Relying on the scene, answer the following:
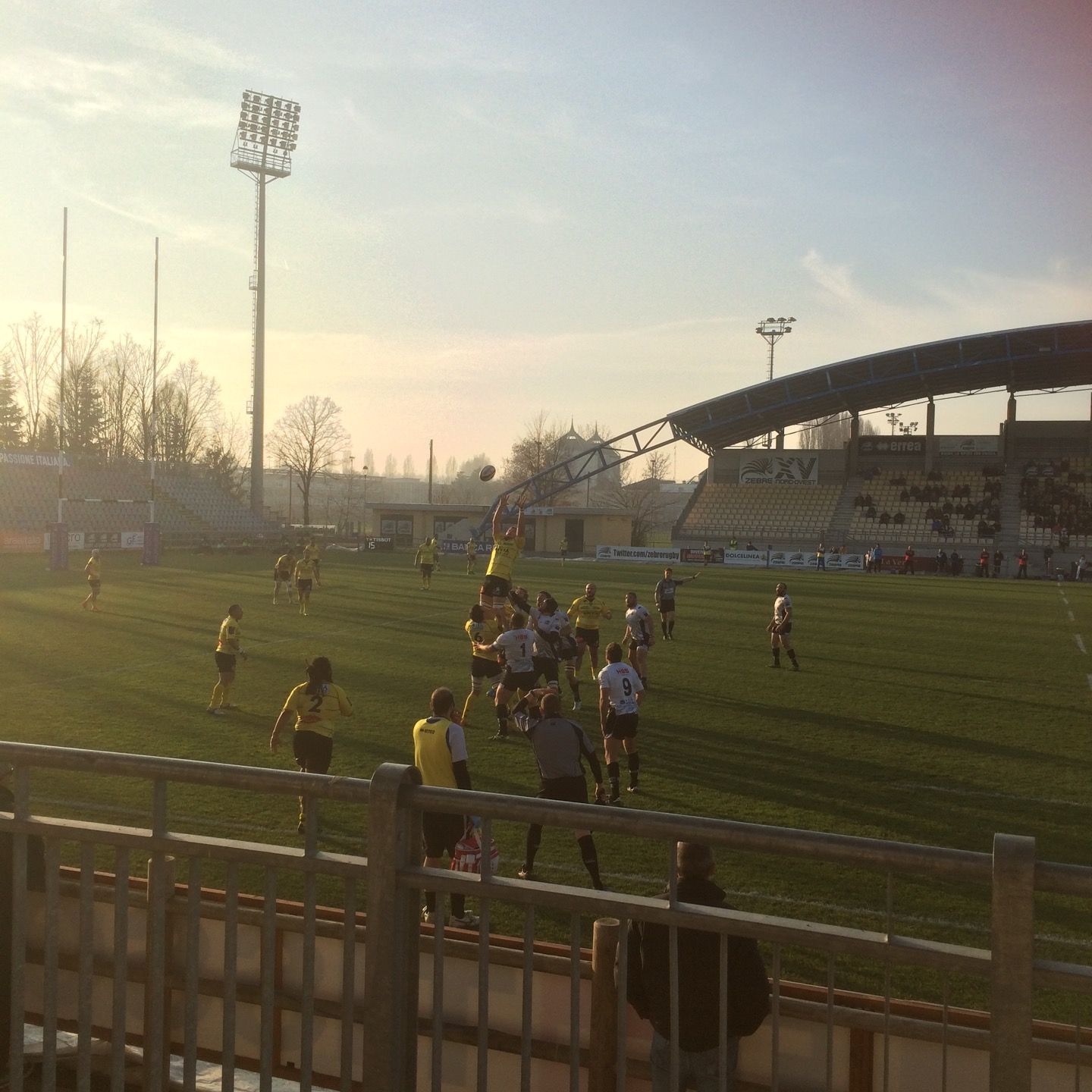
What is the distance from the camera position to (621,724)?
11695 mm

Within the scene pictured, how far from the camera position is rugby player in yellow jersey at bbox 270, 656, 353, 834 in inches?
404

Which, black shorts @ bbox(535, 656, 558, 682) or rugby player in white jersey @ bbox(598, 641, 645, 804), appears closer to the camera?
rugby player in white jersey @ bbox(598, 641, 645, 804)

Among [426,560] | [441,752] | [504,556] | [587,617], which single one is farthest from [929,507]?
[441,752]

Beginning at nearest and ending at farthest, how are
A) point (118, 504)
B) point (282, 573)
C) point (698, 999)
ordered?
point (698, 999), point (282, 573), point (118, 504)

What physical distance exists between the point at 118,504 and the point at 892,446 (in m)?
48.9

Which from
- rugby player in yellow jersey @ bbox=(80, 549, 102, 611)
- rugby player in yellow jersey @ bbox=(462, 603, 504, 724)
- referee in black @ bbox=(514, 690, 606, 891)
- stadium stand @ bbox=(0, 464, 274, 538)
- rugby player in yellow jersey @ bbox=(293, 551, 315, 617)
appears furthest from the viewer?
stadium stand @ bbox=(0, 464, 274, 538)

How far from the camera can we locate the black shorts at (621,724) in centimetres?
1167

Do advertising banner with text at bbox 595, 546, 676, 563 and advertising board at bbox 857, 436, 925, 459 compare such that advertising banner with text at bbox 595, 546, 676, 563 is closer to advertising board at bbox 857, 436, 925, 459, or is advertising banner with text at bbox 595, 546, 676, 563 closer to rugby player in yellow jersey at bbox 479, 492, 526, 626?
advertising board at bbox 857, 436, 925, 459

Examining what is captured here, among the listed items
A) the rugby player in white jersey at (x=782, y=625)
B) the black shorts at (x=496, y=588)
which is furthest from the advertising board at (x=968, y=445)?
the black shorts at (x=496, y=588)

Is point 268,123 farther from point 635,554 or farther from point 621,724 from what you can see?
point 621,724

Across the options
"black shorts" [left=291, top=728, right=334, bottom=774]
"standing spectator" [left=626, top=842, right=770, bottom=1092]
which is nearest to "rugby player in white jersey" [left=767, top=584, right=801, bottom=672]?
"black shorts" [left=291, top=728, right=334, bottom=774]

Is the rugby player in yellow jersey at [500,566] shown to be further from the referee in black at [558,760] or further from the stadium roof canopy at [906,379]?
the stadium roof canopy at [906,379]

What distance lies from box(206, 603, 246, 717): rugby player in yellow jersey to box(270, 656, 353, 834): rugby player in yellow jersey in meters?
5.00

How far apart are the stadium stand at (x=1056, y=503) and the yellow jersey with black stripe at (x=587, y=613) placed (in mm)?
49684
